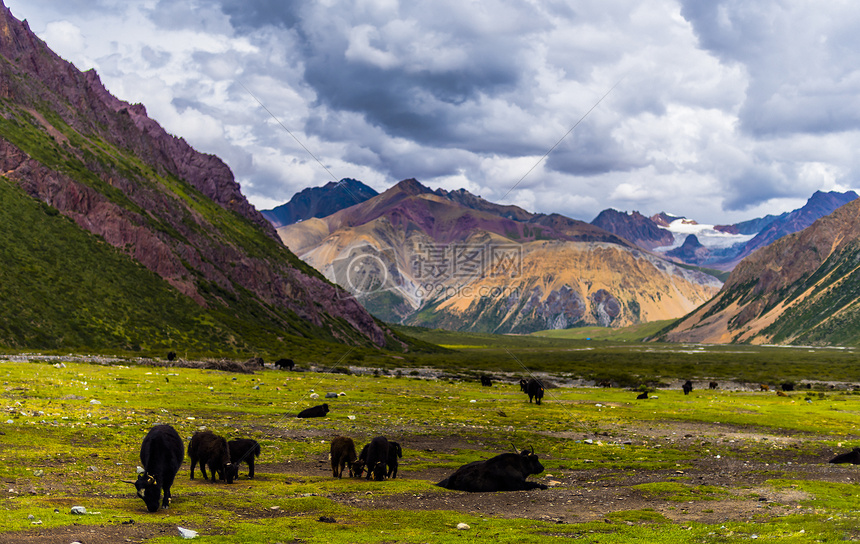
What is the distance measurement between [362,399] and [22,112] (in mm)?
131306

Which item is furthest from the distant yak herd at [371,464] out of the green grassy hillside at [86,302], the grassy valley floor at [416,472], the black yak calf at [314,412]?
the green grassy hillside at [86,302]

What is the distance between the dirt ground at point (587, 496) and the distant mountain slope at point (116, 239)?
7533 centimetres

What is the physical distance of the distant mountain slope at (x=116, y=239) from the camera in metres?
98.3

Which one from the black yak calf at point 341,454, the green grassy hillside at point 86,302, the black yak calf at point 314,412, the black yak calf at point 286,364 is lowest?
the black yak calf at point 286,364

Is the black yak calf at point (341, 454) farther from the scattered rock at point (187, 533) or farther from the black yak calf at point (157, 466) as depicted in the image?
the scattered rock at point (187, 533)

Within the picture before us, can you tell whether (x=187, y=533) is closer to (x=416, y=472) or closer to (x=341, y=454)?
(x=341, y=454)

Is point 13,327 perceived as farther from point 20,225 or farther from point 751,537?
point 751,537

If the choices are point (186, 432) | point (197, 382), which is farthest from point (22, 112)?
point (186, 432)

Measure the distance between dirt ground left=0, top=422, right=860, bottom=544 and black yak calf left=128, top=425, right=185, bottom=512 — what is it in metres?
1.48

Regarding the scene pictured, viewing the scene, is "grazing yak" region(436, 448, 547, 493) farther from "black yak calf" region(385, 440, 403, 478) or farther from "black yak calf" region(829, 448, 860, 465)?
"black yak calf" region(829, 448, 860, 465)

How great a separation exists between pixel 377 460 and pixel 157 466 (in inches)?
324

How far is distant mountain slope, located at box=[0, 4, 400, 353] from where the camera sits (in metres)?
98.3

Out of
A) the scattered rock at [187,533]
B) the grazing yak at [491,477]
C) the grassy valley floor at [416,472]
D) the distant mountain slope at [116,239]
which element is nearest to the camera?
the scattered rock at [187,533]

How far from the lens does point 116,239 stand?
127 meters
